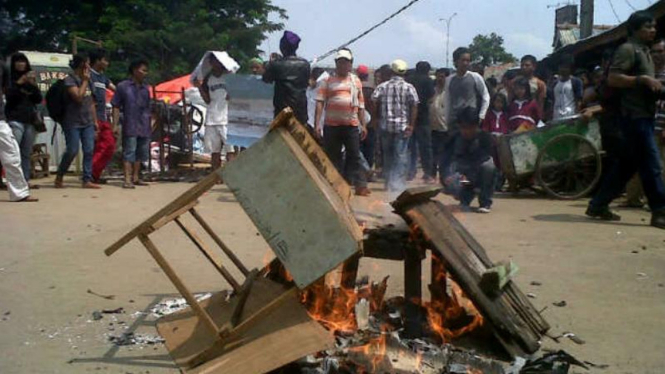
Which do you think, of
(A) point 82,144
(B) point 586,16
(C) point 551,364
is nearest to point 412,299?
(C) point 551,364

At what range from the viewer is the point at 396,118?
1037cm

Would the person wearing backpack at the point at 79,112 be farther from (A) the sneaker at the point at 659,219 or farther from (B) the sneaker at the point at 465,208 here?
(A) the sneaker at the point at 659,219

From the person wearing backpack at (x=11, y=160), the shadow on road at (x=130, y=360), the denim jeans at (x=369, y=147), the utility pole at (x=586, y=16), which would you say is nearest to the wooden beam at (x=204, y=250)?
the shadow on road at (x=130, y=360)

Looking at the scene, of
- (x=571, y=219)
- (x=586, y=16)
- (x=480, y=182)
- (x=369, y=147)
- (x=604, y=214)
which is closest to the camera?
(x=604, y=214)

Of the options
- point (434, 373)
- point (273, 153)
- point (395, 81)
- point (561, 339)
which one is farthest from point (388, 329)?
point (395, 81)

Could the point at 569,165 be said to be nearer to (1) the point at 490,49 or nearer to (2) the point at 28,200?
(2) the point at 28,200

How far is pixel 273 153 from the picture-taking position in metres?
3.36

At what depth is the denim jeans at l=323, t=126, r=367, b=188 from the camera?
912cm

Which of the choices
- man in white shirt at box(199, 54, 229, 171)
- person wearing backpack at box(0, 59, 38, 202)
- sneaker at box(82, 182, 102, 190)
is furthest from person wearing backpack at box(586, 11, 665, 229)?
sneaker at box(82, 182, 102, 190)

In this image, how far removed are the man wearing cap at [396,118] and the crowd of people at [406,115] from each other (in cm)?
1

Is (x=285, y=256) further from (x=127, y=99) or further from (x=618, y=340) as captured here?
(x=127, y=99)

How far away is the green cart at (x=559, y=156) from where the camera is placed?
9672 millimetres

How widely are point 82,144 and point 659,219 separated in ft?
25.1

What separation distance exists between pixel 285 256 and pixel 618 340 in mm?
2136
